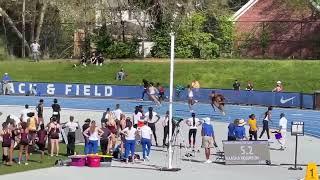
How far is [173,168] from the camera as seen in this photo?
22.0 meters

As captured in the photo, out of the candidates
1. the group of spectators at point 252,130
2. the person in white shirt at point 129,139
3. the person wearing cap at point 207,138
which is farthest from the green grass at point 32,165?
the group of spectators at point 252,130

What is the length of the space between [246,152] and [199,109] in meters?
18.5

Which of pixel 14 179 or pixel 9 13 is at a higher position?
pixel 9 13

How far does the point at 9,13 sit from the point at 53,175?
156 feet

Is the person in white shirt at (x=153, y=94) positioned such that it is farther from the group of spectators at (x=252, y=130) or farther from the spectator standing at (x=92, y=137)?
the spectator standing at (x=92, y=137)

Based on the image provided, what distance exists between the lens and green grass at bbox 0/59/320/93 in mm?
50719

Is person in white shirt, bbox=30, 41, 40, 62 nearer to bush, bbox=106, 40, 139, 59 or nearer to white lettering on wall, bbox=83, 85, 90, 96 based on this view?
bush, bbox=106, 40, 139, 59

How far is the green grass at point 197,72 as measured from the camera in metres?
50.7

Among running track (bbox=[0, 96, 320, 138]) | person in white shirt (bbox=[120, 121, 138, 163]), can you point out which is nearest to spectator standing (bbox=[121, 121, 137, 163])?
person in white shirt (bbox=[120, 121, 138, 163])

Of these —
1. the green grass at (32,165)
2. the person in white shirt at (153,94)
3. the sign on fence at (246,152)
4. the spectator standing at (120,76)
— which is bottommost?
the green grass at (32,165)

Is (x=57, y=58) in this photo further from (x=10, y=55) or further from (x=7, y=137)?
(x=7, y=137)

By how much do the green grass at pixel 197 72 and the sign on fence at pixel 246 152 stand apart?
2573cm

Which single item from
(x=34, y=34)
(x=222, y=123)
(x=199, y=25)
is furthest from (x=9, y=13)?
(x=222, y=123)

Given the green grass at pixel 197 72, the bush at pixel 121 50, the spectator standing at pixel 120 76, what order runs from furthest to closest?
1. the bush at pixel 121 50
2. the spectator standing at pixel 120 76
3. the green grass at pixel 197 72
